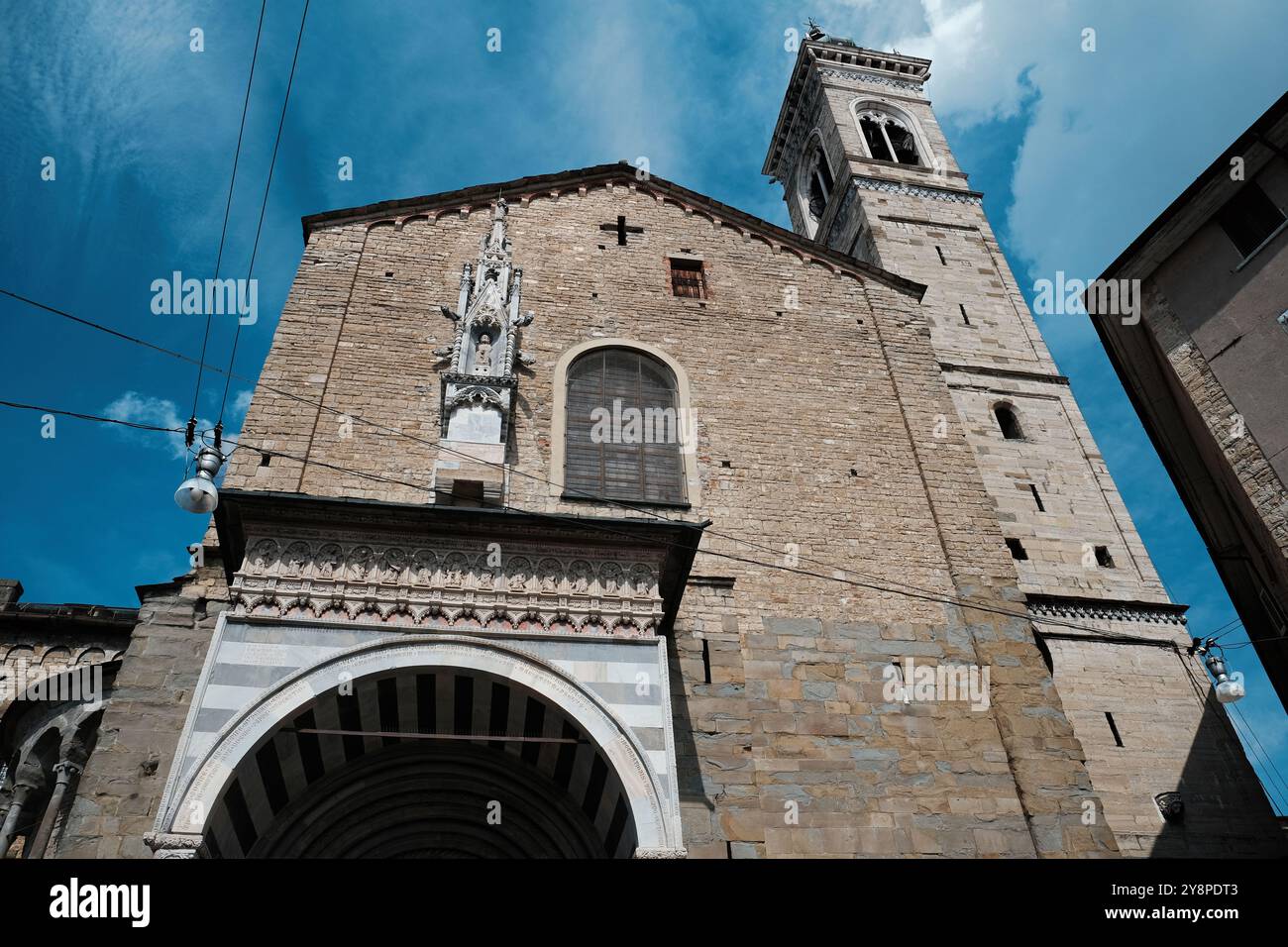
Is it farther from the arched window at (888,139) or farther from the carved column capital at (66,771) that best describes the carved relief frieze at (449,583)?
the arched window at (888,139)

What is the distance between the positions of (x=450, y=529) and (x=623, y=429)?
3572mm

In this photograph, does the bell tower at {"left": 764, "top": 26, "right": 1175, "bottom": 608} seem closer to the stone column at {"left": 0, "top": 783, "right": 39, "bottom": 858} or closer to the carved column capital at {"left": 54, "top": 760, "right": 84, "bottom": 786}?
the carved column capital at {"left": 54, "top": 760, "right": 84, "bottom": 786}

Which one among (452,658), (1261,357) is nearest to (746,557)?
(452,658)

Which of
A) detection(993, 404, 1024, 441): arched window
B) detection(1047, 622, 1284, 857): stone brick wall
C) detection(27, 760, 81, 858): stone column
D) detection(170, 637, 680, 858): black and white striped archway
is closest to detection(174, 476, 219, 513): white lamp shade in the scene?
detection(170, 637, 680, 858): black and white striped archway

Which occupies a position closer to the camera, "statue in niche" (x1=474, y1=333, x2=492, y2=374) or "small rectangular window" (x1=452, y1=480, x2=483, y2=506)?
"small rectangular window" (x1=452, y1=480, x2=483, y2=506)

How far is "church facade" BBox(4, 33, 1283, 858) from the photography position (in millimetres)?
7938

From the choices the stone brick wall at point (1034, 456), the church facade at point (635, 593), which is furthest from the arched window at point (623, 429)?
the stone brick wall at point (1034, 456)

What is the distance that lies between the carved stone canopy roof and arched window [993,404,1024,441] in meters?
9.69

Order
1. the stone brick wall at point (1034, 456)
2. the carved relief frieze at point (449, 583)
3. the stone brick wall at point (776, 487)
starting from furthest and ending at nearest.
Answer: the stone brick wall at point (1034, 456) < the stone brick wall at point (776, 487) < the carved relief frieze at point (449, 583)

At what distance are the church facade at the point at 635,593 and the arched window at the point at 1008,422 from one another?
0.08 meters

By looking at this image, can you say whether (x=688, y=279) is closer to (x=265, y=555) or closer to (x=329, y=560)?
(x=329, y=560)

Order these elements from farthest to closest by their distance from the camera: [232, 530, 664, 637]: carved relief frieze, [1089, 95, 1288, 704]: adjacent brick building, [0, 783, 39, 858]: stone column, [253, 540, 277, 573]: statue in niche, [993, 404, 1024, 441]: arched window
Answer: [993, 404, 1024, 441]: arched window
[1089, 95, 1288, 704]: adjacent brick building
[0, 783, 39, 858]: stone column
[253, 540, 277, 573]: statue in niche
[232, 530, 664, 637]: carved relief frieze

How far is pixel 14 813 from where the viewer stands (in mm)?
10047

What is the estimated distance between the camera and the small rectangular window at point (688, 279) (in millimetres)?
13883
